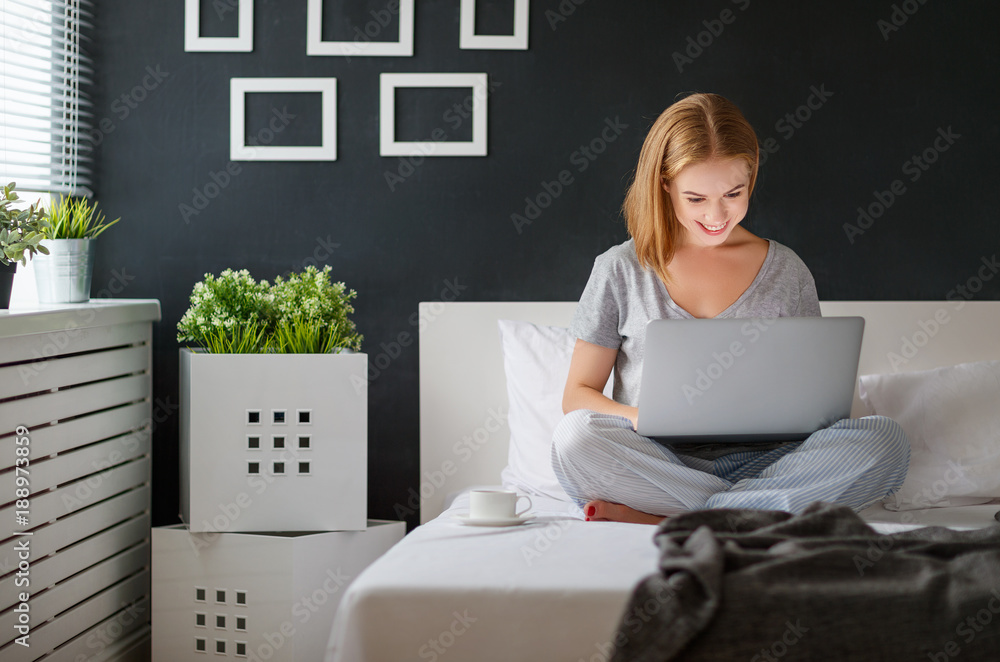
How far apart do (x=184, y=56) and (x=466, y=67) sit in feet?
2.79

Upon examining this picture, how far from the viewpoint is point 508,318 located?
8.02 ft

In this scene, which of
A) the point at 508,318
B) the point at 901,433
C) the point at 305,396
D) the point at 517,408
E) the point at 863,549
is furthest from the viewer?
the point at 508,318

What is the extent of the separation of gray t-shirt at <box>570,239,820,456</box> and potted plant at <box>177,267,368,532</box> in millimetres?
612

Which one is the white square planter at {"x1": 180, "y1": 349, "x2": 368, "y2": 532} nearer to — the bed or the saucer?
the bed

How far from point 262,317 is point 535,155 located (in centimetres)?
94

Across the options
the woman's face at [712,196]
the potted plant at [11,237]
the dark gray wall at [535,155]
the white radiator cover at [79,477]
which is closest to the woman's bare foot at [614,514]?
the woman's face at [712,196]

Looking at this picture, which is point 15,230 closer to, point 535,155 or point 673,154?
point 535,155

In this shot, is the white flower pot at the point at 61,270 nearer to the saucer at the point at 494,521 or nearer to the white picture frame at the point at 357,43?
the white picture frame at the point at 357,43

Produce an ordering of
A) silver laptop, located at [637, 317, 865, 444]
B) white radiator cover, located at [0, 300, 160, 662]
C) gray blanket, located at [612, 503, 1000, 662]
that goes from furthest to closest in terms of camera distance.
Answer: white radiator cover, located at [0, 300, 160, 662], silver laptop, located at [637, 317, 865, 444], gray blanket, located at [612, 503, 1000, 662]

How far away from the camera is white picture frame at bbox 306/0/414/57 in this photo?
2.44 meters

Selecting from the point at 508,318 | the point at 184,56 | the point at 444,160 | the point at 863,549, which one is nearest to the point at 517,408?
the point at 508,318

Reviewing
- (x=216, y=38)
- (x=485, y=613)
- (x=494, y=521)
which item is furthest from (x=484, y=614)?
(x=216, y=38)

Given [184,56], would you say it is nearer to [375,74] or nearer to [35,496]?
[375,74]

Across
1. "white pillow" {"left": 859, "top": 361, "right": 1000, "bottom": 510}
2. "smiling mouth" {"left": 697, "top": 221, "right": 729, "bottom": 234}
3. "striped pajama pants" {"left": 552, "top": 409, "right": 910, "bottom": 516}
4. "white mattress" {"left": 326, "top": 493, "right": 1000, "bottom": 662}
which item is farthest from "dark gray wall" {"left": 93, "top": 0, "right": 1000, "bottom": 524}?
"white mattress" {"left": 326, "top": 493, "right": 1000, "bottom": 662}
